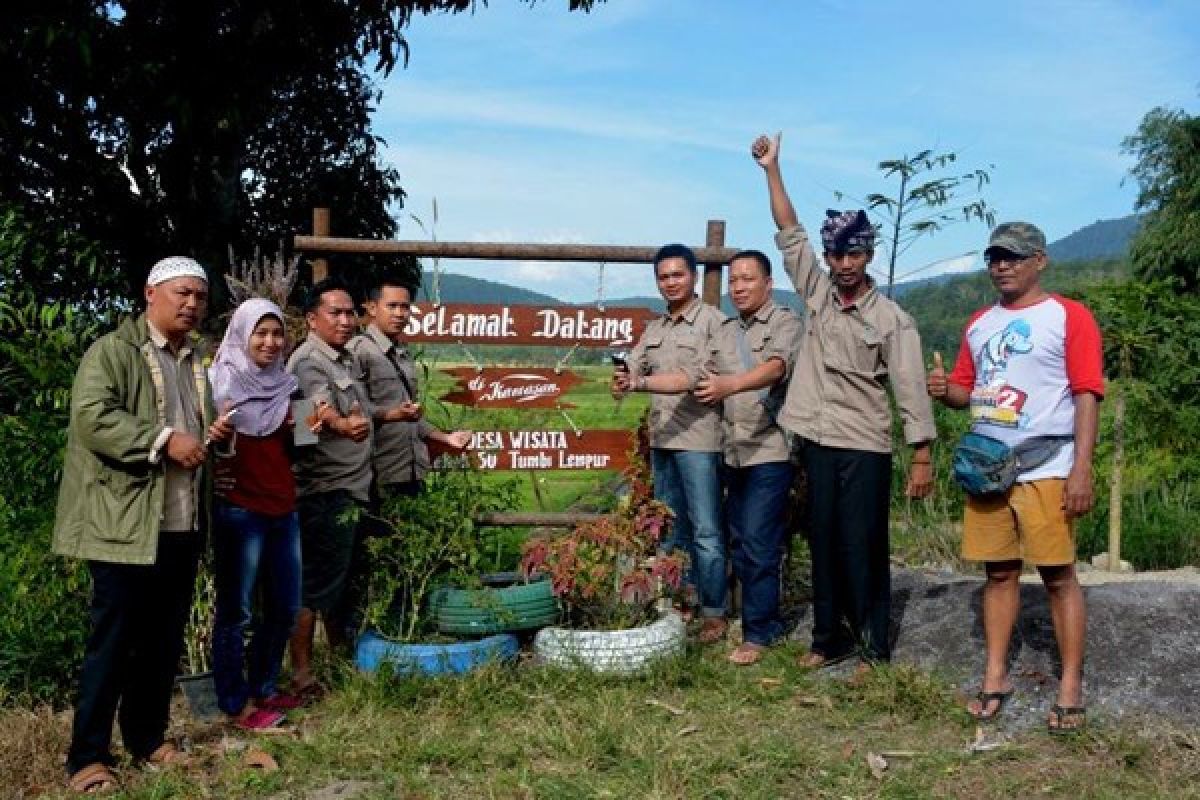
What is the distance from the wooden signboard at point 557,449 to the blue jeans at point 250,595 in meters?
1.66

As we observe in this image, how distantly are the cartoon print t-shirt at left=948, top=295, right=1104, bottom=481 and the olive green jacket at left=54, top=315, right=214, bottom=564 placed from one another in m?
3.00

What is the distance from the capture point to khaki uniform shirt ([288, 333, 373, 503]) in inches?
186

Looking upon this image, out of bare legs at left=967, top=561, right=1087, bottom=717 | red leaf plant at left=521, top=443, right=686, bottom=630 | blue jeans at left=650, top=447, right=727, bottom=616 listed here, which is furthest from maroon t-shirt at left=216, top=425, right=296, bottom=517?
bare legs at left=967, top=561, right=1087, bottom=717

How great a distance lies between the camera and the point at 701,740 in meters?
4.36

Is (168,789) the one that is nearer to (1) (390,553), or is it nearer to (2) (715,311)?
(1) (390,553)

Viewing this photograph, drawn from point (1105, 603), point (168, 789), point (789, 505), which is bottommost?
point (168, 789)

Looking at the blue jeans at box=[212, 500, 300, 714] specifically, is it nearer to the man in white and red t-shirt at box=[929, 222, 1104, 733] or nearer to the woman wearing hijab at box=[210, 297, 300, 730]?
the woman wearing hijab at box=[210, 297, 300, 730]

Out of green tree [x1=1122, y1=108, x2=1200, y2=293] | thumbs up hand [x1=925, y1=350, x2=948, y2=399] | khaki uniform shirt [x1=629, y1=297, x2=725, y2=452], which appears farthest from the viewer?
green tree [x1=1122, y1=108, x2=1200, y2=293]

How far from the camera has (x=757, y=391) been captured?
5430 millimetres

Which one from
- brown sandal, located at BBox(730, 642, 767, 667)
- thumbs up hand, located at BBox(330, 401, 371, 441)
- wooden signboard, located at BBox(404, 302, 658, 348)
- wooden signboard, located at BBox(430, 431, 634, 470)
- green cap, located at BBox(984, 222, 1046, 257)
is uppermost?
green cap, located at BBox(984, 222, 1046, 257)

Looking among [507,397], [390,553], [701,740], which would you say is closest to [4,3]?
[507,397]

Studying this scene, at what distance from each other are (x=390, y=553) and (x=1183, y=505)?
6.60 m

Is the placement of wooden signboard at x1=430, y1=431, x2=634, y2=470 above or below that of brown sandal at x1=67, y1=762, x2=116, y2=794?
above

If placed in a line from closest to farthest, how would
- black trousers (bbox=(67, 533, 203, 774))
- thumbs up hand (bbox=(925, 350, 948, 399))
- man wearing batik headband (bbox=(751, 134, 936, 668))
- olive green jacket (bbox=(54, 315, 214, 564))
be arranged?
1. olive green jacket (bbox=(54, 315, 214, 564))
2. black trousers (bbox=(67, 533, 203, 774))
3. thumbs up hand (bbox=(925, 350, 948, 399))
4. man wearing batik headband (bbox=(751, 134, 936, 668))
